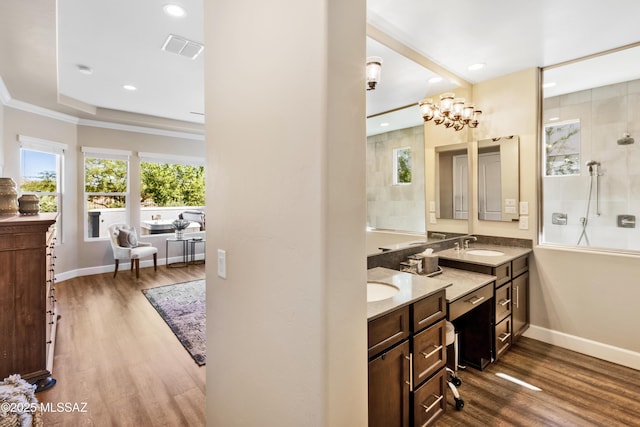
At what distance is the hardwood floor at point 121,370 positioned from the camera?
1978 millimetres

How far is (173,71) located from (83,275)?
4.08 m

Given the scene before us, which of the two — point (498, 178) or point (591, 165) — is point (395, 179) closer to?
point (498, 178)

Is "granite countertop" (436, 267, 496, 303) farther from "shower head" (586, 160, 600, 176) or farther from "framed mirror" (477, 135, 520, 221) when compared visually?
"shower head" (586, 160, 600, 176)

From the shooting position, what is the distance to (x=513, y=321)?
9.20 feet

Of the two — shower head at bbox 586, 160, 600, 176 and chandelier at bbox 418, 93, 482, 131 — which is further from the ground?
chandelier at bbox 418, 93, 482, 131

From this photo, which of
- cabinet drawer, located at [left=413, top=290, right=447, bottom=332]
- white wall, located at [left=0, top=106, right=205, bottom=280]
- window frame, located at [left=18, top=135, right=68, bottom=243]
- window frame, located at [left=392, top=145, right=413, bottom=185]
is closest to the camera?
cabinet drawer, located at [left=413, top=290, right=447, bottom=332]

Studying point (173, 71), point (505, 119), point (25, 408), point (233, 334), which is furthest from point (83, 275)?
point (505, 119)

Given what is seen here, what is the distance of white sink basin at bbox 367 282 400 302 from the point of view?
1846mm

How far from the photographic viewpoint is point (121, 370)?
8.09 ft

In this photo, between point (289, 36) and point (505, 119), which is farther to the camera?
point (505, 119)

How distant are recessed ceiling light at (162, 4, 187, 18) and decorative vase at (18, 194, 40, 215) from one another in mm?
1877

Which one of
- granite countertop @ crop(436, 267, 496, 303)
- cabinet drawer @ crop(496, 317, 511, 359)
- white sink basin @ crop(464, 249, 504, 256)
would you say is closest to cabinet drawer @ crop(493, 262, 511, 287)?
granite countertop @ crop(436, 267, 496, 303)

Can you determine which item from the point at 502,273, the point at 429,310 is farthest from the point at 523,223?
the point at 429,310

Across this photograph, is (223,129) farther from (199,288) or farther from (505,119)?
(199,288)
